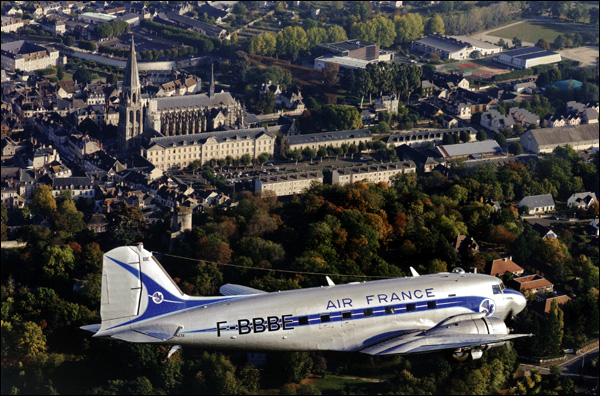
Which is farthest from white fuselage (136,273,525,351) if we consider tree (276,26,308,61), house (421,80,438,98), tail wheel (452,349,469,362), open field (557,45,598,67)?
open field (557,45,598,67)

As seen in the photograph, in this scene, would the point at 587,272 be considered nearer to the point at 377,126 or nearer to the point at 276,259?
the point at 276,259

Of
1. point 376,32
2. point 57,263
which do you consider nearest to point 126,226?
point 57,263

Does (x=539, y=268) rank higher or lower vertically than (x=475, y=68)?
higher

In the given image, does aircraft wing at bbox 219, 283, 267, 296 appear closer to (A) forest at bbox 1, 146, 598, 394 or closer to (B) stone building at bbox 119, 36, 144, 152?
(A) forest at bbox 1, 146, 598, 394

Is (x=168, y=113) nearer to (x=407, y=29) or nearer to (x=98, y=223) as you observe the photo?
(x=98, y=223)

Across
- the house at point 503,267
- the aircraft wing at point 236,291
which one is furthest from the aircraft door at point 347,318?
the house at point 503,267

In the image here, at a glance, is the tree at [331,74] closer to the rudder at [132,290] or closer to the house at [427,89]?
the house at [427,89]
